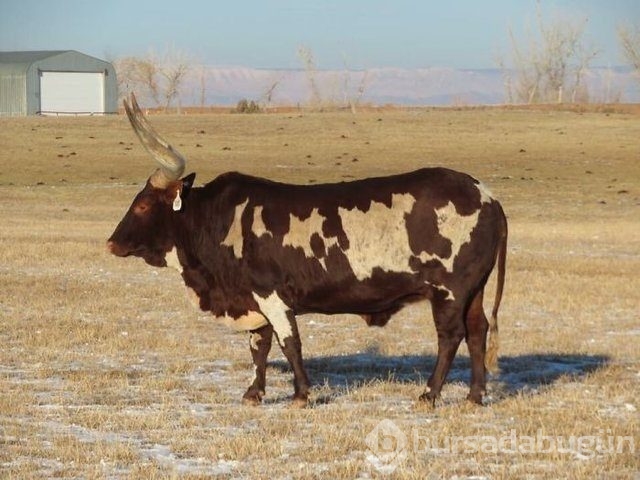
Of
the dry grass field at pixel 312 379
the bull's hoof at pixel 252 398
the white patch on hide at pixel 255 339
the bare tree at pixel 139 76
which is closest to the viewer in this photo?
the dry grass field at pixel 312 379

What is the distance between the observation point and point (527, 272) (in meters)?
21.3

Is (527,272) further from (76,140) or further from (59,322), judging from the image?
(76,140)

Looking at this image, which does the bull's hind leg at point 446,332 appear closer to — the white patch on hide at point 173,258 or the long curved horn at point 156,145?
the white patch on hide at point 173,258

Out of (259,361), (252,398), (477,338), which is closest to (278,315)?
(259,361)

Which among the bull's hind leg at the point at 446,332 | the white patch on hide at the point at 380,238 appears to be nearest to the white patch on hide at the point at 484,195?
the white patch on hide at the point at 380,238

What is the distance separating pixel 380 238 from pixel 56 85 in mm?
81687

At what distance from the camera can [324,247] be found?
10492 millimetres

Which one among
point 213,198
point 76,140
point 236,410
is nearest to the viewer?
point 236,410

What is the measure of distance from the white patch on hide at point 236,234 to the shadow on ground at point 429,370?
1495 mm

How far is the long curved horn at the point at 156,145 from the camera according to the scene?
34.7 feet

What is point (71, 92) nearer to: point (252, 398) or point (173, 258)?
point (173, 258)

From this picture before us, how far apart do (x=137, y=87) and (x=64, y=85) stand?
Answer: 40.4m

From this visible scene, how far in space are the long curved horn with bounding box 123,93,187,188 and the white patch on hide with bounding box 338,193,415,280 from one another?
1584 mm

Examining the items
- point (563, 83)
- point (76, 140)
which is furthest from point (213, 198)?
point (563, 83)
